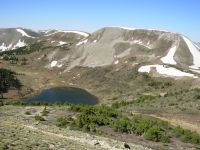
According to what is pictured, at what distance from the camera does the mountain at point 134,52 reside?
102625 millimetres

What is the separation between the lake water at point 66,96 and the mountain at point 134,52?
17.9 metres

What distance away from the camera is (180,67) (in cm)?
9912

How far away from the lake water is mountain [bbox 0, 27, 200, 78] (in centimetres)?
1794

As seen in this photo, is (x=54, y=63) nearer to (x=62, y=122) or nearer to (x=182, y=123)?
(x=182, y=123)

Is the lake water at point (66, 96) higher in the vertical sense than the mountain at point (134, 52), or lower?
lower

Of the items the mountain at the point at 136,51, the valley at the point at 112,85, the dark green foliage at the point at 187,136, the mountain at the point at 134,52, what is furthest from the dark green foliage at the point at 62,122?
the mountain at the point at 136,51

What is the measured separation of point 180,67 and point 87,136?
72.0 meters

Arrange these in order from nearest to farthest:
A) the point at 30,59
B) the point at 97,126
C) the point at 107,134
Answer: the point at 107,134
the point at 97,126
the point at 30,59

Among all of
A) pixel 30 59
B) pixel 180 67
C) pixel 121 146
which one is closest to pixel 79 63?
pixel 30 59

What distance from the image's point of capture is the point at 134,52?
12044 cm

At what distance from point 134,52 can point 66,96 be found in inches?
1391

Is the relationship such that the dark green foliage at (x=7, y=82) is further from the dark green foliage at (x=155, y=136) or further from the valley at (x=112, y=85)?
the dark green foliage at (x=155, y=136)

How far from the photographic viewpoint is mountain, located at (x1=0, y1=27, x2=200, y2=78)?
4040 inches

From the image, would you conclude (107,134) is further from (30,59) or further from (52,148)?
(30,59)
